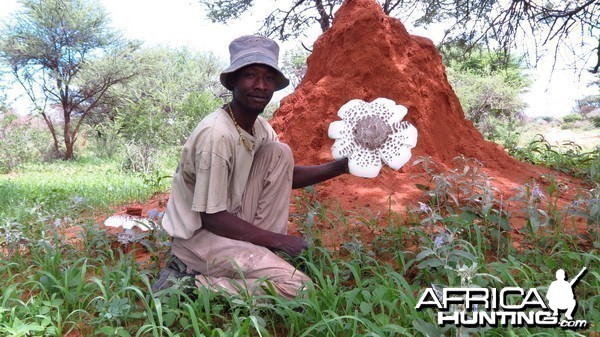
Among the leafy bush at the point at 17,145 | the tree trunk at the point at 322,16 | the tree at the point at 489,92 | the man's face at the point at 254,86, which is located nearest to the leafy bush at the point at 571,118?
the tree at the point at 489,92

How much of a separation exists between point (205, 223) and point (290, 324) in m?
0.56

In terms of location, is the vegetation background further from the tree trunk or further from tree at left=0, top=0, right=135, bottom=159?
tree at left=0, top=0, right=135, bottom=159

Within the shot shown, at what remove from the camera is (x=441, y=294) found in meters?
1.61

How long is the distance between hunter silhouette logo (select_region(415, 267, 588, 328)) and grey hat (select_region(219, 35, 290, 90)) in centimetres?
114

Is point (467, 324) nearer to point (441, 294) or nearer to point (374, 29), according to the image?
point (441, 294)

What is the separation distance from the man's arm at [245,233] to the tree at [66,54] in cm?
1292

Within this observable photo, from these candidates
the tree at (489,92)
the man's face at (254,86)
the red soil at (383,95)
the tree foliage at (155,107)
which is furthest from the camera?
the tree at (489,92)

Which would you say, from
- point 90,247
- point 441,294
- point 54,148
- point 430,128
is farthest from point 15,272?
point 54,148

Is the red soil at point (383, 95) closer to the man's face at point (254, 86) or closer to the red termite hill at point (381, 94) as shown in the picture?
the red termite hill at point (381, 94)

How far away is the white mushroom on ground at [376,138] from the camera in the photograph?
2.05 m

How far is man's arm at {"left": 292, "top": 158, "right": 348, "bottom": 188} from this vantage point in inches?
85.4

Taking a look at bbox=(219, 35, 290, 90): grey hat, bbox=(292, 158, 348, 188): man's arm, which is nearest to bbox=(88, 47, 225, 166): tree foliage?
bbox=(292, 158, 348, 188): man's arm

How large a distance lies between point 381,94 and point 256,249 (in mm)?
2111

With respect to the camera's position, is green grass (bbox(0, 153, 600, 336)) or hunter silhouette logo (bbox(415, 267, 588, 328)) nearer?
hunter silhouette logo (bbox(415, 267, 588, 328))
